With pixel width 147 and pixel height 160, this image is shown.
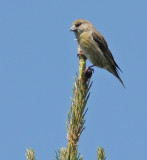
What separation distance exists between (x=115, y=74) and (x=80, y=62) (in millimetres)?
3793

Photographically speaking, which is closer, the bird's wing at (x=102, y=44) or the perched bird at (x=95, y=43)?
the perched bird at (x=95, y=43)

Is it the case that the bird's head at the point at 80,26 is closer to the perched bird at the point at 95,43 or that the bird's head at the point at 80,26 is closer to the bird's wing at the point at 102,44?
the perched bird at the point at 95,43

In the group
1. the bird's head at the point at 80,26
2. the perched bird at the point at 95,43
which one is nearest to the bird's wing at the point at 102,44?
the perched bird at the point at 95,43

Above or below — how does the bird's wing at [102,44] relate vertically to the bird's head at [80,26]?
below

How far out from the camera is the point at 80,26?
6801 mm

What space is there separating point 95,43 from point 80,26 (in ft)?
1.61

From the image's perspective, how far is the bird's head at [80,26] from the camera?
6.73 meters

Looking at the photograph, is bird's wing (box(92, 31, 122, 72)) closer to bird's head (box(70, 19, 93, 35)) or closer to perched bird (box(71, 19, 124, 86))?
perched bird (box(71, 19, 124, 86))

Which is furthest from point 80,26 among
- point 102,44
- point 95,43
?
point 102,44

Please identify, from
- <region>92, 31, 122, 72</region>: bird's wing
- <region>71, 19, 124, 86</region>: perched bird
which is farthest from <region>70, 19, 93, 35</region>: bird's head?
<region>92, 31, 122, 72</region>: bird's wing

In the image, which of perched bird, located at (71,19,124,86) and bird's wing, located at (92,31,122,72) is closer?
perched bird, located at (71,19,124,86)

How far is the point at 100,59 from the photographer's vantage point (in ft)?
21.4

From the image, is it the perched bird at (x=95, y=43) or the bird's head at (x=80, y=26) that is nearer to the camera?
the perched bird at (x=95, y=43)

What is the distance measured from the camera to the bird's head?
22.1 feet
